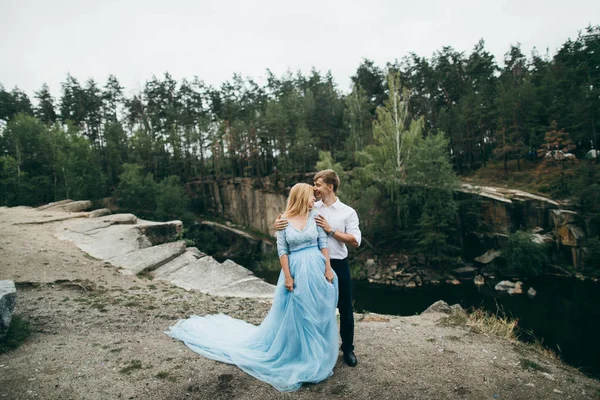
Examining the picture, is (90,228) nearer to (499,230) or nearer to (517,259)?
(517,259)

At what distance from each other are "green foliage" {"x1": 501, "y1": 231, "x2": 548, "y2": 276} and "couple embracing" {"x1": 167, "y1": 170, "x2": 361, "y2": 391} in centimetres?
2375

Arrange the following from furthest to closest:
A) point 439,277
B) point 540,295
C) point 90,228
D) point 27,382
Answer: point 439,277
point 540,295
point 90,228
point 27,382

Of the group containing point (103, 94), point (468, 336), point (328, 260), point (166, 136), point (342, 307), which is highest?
point (103, 94)

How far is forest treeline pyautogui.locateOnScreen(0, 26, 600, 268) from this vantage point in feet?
89.9

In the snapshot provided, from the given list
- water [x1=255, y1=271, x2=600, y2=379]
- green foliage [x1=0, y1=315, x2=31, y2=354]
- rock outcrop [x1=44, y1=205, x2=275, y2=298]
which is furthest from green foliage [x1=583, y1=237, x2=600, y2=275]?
green foliage [x1=0, y1=315, x2=31, y2=354]

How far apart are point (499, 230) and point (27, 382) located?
97.0ft

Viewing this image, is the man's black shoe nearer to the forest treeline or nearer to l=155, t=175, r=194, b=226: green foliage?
the forest treeline

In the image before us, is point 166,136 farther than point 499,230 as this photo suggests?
Yes

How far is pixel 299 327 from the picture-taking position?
3.78 m

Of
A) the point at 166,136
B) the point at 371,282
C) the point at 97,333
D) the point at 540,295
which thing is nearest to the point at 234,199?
the point at 166,136

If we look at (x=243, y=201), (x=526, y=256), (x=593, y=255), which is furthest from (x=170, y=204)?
(x=593, y=255)

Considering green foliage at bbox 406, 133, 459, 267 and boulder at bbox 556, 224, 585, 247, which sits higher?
green foliage at bbox 406, 133, 459, 267

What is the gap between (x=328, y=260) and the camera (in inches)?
153

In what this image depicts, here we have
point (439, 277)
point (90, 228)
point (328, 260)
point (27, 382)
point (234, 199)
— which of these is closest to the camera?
point (27, 382)
